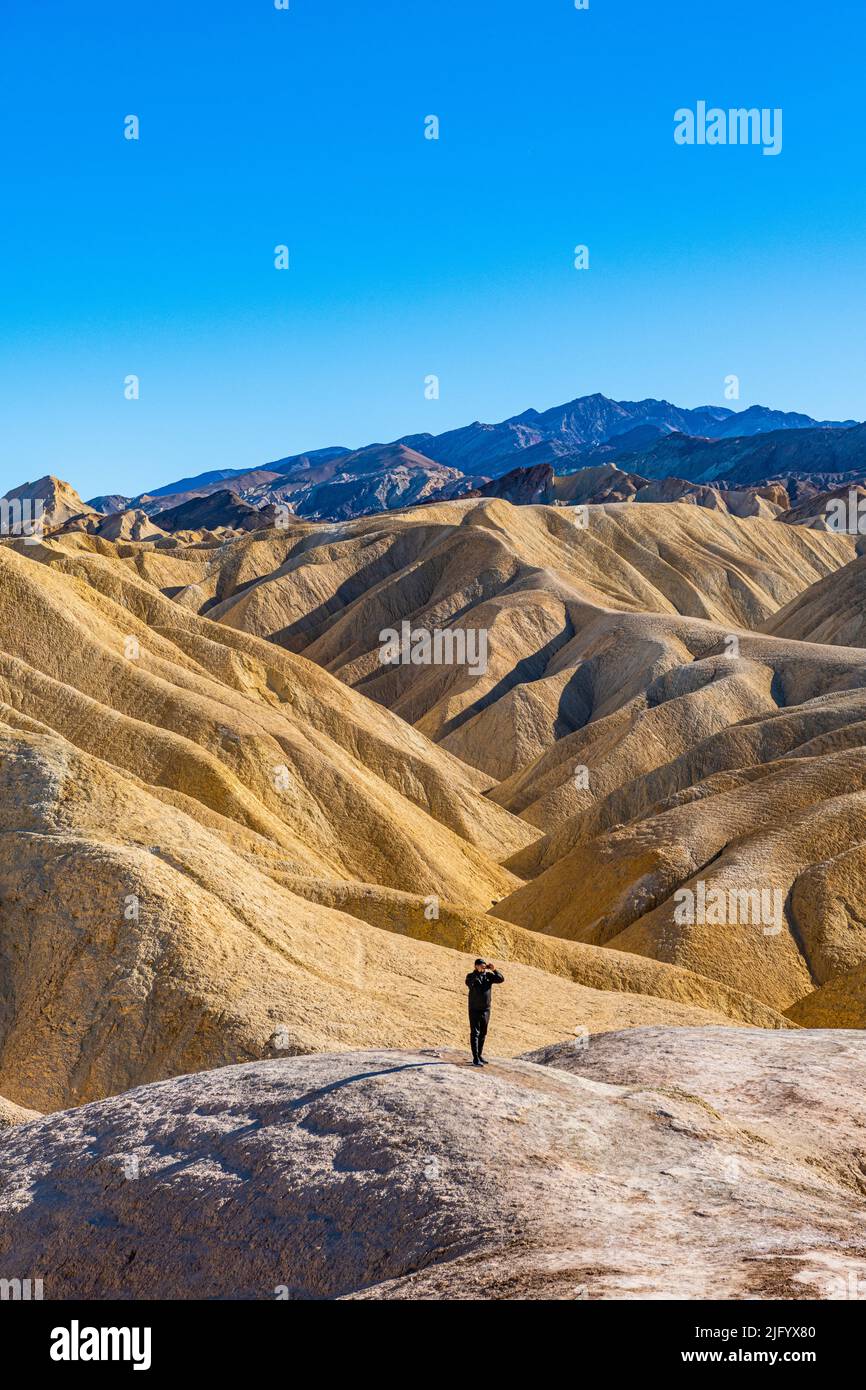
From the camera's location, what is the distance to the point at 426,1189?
43.2ft

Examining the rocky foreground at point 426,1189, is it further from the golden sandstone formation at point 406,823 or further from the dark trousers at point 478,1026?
the golden sandstone formation at point 406,823

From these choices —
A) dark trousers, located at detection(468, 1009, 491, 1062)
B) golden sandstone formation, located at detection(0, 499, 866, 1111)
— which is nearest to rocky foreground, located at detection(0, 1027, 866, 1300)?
dark trousers, located at detection(468, 1009, 491, 1062)

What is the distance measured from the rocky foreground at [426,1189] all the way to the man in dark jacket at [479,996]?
437 mm

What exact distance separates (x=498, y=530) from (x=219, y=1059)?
87348 mm

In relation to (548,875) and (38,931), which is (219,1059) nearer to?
(38,931)

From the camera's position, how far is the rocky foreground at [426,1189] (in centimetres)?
1144

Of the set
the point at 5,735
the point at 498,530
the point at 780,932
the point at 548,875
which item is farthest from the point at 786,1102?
the point at 498,530

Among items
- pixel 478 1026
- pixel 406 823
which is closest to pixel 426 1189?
pixel 478 1026

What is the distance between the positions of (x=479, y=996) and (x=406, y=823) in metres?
34.7

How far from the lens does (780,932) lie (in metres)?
40.8

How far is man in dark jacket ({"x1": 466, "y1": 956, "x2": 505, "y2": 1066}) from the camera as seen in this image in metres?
14.9

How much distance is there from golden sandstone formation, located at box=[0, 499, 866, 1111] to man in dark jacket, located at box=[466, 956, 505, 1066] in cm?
706

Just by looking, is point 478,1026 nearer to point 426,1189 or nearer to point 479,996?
point 479,996

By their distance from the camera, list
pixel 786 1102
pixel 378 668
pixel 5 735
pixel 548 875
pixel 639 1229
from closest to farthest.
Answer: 1. pixel 639 1229
2. pixel 786 1102
3. pixel 5 735
4. pixel 548 875
5. pixel 378 668
